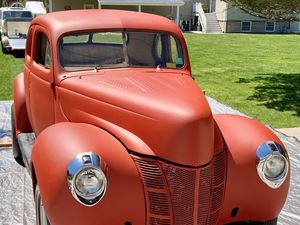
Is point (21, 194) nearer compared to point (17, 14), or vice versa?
point (21, 194)

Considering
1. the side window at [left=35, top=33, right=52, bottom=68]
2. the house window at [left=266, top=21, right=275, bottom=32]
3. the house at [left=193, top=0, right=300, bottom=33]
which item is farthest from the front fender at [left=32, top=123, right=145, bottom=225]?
the house window at [left=266, top=21, right=275, bottom=32]

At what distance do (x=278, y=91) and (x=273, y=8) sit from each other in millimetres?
1943

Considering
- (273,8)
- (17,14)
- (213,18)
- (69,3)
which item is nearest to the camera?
(273,8)

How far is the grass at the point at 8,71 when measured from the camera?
9.92m

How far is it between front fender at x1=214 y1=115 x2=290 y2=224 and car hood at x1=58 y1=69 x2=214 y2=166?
0.30m

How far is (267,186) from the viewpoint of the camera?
3211mm

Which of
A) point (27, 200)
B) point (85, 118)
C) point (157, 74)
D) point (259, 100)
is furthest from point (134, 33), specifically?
point (259, 100)

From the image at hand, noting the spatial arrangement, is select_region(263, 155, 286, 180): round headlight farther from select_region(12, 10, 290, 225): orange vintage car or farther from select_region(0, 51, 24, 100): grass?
select_region(0, 51, 24, 100): grass

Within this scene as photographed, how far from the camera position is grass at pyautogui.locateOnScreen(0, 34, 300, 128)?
8.77 metres

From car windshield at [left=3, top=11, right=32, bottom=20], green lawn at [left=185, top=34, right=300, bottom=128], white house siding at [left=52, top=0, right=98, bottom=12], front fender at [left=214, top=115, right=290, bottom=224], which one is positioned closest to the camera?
front fender at [left=214, top=115, right=290, bottom=224]

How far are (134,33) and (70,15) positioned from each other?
27.1 inches

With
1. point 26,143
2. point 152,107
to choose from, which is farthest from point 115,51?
point 26,143

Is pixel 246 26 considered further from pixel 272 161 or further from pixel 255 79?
pixel 272 161

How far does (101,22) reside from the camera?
4.14 m
